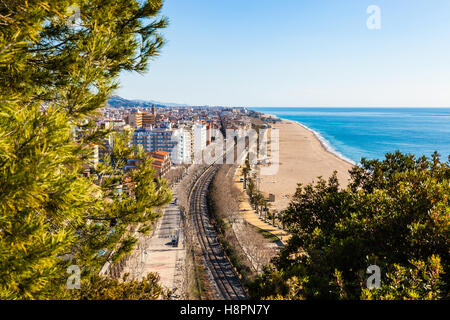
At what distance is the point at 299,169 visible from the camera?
1721 inches

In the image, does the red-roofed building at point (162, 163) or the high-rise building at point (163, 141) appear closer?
the red-roofed building at point (162, 163)

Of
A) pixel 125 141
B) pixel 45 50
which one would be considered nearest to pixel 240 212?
pixel 125 141

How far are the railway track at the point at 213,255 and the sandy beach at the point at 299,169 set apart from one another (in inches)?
297

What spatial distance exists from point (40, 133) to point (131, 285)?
3213 millimetres

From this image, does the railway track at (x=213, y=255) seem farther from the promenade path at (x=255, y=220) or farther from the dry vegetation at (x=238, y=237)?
the promenade path at (x=255, y=220)

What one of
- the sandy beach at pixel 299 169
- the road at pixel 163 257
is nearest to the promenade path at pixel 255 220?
the sandy beach at pixel 299 169

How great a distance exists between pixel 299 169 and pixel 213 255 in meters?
28.8

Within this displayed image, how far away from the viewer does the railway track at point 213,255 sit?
14414 mm

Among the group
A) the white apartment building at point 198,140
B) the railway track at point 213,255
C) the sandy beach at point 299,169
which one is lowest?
the railway track at point 213,255

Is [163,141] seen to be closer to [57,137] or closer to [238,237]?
[238,237]

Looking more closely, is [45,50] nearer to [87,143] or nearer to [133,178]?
[87,143]

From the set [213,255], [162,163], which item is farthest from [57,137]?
[162,163]

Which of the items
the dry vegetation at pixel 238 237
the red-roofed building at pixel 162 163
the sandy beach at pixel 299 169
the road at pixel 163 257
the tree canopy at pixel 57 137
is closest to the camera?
the tree canopy at pixel 57 137

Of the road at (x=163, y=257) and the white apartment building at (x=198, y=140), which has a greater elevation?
the white apartment building at (x=198, y=140)
